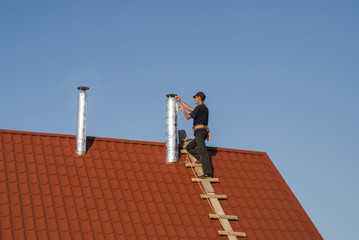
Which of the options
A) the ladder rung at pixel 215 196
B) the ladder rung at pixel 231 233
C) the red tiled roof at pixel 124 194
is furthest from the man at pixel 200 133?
the ladder rung at pixel 231 233

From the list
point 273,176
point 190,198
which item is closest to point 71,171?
point 190,198

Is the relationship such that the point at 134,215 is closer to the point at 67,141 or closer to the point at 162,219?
the point at 162,219

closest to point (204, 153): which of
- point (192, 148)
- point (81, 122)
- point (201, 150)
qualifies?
point (201, 150)

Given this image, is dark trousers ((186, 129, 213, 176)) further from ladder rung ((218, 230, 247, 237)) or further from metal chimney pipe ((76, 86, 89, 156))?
metal chimney pipe ((76, 86, 89, 156))

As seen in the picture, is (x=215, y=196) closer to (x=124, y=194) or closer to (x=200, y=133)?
(x=200, y=133)

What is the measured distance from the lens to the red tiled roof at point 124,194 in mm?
11438

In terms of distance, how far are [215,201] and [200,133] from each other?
1.86m

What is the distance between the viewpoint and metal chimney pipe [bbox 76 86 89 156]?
44.8 feet

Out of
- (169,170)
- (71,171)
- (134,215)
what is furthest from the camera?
(169,170)

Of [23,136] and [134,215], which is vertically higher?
[23,136]

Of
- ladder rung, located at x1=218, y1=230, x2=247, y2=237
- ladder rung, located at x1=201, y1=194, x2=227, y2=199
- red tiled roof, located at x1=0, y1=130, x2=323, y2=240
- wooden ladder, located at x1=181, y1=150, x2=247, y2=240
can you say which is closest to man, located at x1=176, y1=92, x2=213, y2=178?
wooden ladder, located at x1=181, y1=150, x2=247, y2=240

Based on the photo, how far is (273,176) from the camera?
1502 cm

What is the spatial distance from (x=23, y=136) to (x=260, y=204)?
19.9ft

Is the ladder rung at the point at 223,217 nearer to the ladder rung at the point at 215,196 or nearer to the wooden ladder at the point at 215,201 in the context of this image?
the wooden ladder at the point at 215,201
